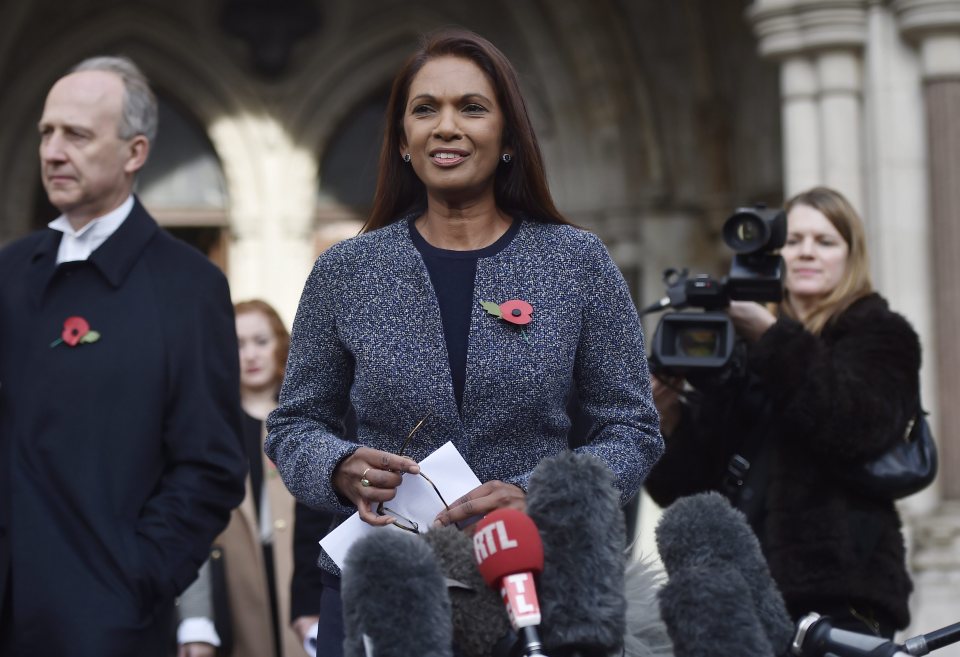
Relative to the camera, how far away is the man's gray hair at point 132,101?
3.16 meters

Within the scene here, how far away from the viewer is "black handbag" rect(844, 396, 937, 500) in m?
3.35

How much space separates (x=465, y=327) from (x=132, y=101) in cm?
124

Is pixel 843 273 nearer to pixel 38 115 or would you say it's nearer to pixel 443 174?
pixel 443 174

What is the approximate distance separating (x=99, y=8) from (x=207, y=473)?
8.10m

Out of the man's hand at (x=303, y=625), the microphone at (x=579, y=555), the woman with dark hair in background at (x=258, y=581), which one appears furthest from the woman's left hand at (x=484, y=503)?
the man's hand at (x=303, y=625)

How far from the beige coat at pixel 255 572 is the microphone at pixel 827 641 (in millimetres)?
2210

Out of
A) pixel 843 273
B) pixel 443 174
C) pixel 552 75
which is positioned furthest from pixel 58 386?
pixel 552 75

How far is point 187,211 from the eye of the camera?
10648mm

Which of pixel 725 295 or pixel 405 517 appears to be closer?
pixel 405 517

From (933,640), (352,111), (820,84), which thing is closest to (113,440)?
(933,640)

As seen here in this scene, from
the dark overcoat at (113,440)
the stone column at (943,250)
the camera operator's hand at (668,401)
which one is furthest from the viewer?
the stone column at (943,250)

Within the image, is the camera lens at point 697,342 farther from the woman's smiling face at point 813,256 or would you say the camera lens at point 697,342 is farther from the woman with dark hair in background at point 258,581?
the woman with dark hair in background at point 258,581

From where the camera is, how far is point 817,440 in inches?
131

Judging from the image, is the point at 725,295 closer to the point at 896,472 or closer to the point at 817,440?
the point at 817,440
